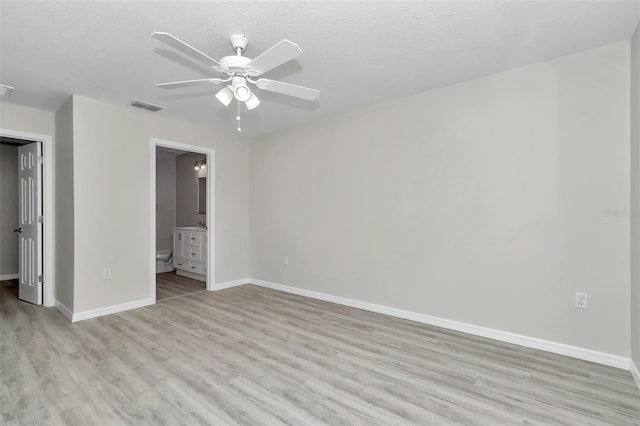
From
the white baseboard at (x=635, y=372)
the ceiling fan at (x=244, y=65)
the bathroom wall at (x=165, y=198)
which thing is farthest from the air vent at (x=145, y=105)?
the white baseboard at (x=635, y=372)

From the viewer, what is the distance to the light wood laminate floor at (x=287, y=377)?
1861 mm

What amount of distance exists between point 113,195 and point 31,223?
1274mm

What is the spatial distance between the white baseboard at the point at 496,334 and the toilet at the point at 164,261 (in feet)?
11.2

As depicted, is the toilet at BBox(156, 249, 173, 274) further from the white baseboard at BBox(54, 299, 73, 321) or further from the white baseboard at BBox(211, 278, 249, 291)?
the white baseboard at BBox(54, 299, 73, 321)

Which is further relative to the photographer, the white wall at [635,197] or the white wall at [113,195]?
the white wall at [113,195]

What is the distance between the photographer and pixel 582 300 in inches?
99.6

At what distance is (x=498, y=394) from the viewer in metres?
2.06

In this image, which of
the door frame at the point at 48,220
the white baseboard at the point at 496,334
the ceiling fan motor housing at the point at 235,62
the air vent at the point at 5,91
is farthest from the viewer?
the door frame at the point at 48,220

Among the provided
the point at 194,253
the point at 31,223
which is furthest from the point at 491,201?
the point at 31,223

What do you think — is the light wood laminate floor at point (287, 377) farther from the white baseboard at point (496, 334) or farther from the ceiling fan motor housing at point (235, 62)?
the ceiling fan motor housing at point (235, 62)

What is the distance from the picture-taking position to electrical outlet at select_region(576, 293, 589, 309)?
8.25 ft

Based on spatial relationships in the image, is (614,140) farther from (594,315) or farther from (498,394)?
(498,394)

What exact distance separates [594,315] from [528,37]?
6.96 ft

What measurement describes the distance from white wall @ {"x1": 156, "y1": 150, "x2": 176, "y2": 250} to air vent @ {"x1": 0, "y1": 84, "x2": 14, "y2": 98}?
3.37m
